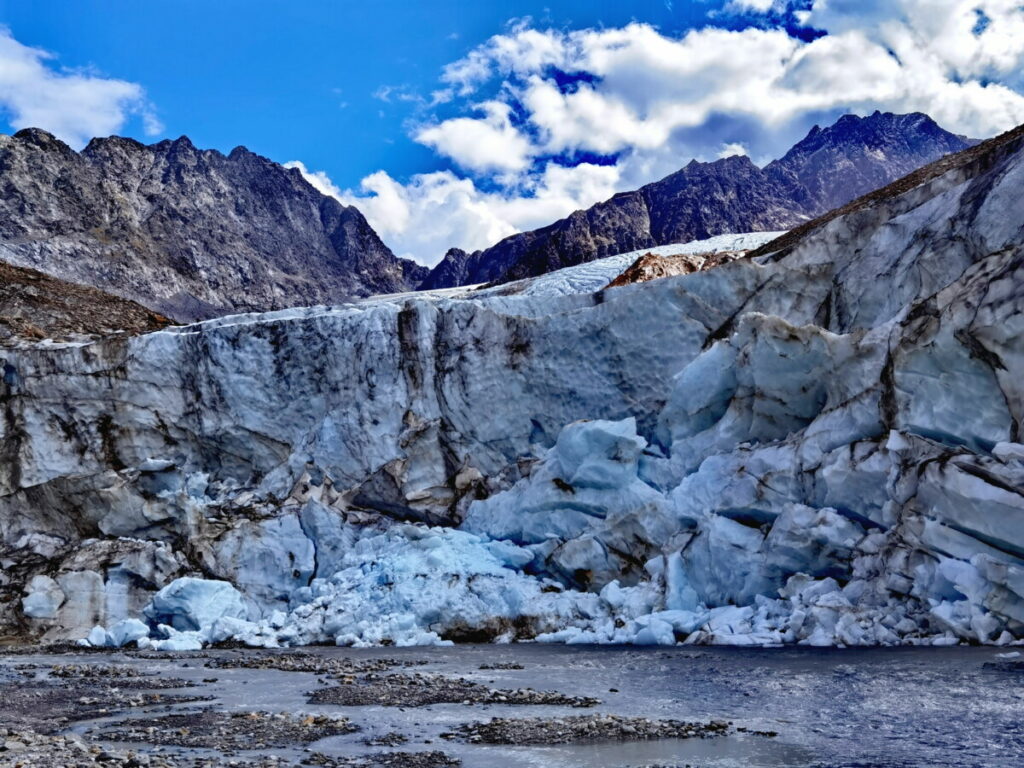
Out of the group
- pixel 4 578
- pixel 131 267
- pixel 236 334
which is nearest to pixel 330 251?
pixel 131 267

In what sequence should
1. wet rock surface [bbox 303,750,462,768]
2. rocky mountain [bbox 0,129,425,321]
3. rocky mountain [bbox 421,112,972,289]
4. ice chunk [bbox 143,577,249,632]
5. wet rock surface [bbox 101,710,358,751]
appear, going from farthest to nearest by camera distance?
rocky mountain [bbox 421,112,972,289]
rocky mountain [bbox 0,129,425,321]
ice chunk [bbox 143,577,249,632]
wet rock surface [bbox 101,710,358,751]
wet rock surface [bbox 303,750,462,768]

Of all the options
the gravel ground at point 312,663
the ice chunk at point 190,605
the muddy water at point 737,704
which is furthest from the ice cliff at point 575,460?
the gravel ground at point 312,663

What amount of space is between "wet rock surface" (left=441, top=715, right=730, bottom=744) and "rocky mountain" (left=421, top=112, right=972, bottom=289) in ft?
180

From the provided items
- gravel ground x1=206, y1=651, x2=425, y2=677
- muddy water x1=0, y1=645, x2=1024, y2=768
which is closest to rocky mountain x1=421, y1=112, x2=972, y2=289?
gravel ground x1=206, y1=651, x2=425, y2=677

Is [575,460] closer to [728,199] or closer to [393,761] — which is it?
[393,761]

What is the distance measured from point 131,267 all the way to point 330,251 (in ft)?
90.1

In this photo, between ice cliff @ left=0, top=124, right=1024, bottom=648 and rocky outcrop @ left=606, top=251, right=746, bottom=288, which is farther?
rocky outcrop @ left=606, top=251, right=746, bottom=288

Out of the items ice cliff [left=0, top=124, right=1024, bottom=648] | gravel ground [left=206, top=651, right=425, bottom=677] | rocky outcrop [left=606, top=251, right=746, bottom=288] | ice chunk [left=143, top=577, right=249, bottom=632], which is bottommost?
gravel ground [left=206, top=651, right=425, bottom=677]

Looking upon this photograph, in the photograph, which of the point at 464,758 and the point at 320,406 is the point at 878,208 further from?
the point at 464,758

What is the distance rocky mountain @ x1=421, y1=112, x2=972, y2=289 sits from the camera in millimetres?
72938

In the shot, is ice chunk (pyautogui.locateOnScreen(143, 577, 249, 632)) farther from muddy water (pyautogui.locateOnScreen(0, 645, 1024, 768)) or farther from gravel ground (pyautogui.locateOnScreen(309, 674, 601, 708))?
gravel ground (pyautogui.locateOnScreen(309, 674, 601, 708))

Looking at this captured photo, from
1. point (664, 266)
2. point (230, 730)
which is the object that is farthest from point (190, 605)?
point (664, 266)

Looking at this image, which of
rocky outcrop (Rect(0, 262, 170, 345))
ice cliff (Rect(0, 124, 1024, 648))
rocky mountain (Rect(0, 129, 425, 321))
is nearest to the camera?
ice cliff (Rect(0, 124, 1024, 648))

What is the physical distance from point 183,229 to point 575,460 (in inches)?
2513
